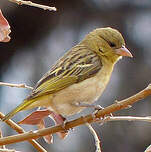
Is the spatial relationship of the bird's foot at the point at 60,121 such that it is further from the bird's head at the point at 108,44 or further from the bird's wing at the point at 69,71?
the bird's head at the point at 108,44

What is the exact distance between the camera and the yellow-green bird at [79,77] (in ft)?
9.45

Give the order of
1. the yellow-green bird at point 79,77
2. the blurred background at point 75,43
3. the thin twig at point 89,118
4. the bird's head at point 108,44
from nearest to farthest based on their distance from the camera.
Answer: the thin twig at point 89,118, the yellow-green bird at point 79,77, the bird's head at point 108,44, the blurred background at point 75,43

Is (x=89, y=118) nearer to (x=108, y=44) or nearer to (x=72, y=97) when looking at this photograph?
(x=72, y=97)

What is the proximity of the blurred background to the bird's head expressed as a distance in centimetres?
320

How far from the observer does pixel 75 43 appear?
714 cm

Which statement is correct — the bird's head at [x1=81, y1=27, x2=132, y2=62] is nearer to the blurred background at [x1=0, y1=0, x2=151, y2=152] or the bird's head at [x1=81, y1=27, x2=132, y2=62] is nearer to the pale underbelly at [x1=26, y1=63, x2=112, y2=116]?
the pale underbelly at [x1=26, y1=63, x2=112, y2=116]

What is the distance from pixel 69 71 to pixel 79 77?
9 cm

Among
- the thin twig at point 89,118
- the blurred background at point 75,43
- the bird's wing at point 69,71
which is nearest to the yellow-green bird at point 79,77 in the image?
the bird's wing at point 69,71

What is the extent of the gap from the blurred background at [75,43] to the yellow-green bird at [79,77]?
129 inches

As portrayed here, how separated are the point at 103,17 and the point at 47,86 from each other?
4660 millimetres

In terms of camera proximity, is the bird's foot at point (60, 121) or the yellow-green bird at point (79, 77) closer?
the bird's foot at point (60, 121)

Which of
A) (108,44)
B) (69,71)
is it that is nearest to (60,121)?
(69,71)

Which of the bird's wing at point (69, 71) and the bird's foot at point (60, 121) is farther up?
the bird's wing at point (69, 71)

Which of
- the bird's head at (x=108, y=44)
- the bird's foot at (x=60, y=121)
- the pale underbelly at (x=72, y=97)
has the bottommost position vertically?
the bird's foot at (x=60, y=121)
